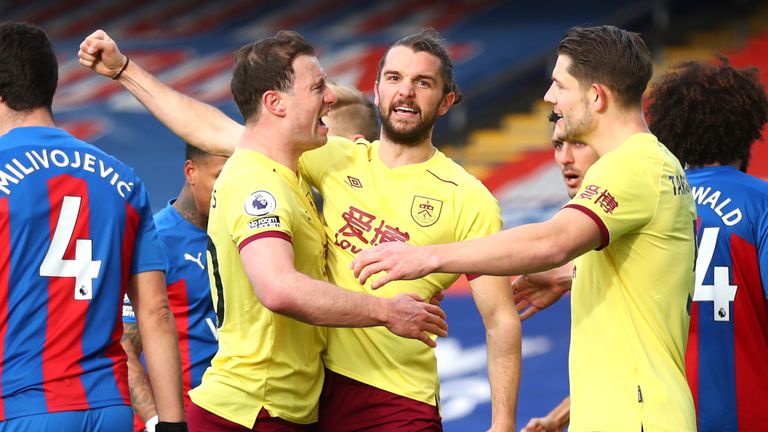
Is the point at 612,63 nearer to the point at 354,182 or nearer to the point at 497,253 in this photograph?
the point at 497,253

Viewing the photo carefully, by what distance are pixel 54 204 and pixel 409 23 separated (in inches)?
642

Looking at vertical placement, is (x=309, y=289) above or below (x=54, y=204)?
below

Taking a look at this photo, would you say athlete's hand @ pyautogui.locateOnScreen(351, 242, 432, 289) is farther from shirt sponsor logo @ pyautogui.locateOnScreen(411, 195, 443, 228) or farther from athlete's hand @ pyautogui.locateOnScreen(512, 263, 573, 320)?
athlete's hand @ pyautogui.locateOnScreen(512, 263, 573, 320)

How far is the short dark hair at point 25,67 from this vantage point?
13.5 ft

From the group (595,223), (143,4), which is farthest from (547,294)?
(143,4)

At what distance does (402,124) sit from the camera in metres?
4.89

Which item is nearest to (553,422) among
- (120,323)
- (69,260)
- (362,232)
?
(362,232)

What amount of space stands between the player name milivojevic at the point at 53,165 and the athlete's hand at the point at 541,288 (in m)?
1.79

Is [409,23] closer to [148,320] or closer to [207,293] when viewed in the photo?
[207,293]

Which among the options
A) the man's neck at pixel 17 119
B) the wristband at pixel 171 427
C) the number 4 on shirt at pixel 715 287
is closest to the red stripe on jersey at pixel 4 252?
the man's neck at pixel 17 119

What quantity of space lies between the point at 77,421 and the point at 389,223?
4.70 ft

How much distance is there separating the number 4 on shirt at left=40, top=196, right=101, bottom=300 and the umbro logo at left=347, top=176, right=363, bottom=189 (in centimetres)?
114

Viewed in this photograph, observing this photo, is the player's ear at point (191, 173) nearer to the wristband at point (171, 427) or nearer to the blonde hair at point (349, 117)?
the blonde hair at point (349, 117)

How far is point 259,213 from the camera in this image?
4.16 metres
